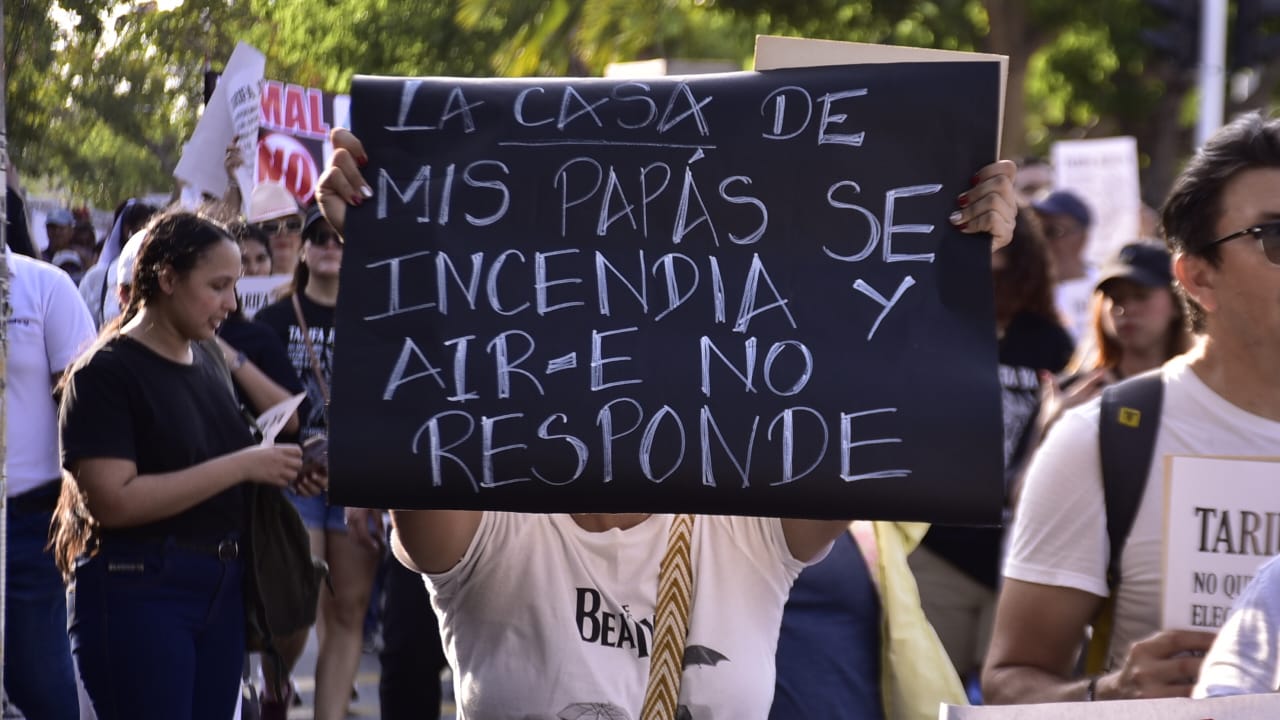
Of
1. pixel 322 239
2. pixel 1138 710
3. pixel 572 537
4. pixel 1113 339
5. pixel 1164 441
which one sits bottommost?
pixel 1138 710

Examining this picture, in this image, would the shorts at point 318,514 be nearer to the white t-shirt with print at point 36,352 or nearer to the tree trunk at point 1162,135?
the white t-shirt with print at point 36,352

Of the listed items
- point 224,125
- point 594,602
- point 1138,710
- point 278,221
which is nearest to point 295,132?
point 224,125

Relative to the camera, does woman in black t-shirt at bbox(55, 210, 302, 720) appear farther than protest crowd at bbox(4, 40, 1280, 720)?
Yes

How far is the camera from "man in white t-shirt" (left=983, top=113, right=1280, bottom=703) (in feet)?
9.57

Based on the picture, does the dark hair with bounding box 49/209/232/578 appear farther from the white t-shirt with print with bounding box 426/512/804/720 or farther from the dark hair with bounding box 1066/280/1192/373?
the dark hair with bounding box 1066/280/1192/373

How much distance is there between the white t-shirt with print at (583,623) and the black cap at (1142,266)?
288cm

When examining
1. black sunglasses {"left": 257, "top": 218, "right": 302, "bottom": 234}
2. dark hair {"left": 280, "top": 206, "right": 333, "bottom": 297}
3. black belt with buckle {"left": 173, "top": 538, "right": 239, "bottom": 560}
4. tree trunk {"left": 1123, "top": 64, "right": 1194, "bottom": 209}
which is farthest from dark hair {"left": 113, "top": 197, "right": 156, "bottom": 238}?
tree trunk {"left": 1123, "top": 64, "right": 1194, "bottom": 209}

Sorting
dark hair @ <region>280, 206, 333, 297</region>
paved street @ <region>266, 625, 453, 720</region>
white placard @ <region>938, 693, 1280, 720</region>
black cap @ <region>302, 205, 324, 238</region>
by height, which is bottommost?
paved street @ <region>266, 625, 453, 720</region>

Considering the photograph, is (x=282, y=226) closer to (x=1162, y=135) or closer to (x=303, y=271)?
(x=303, y=271)

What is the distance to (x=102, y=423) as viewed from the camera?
13.4 ft

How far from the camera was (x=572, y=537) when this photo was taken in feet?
9.34

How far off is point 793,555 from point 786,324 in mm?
464

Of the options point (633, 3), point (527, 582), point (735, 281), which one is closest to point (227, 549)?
point (527, 582)

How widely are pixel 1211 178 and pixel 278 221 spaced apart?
4.68 m
